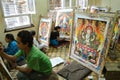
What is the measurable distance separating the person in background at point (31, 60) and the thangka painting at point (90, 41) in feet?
1.63

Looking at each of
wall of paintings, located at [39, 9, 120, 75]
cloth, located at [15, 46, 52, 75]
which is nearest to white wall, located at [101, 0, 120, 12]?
wall of paintings, located at [39, 9, 120, 75]

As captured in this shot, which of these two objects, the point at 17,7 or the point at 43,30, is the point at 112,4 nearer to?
the point at 43,30

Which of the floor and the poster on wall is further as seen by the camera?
the poster on wall

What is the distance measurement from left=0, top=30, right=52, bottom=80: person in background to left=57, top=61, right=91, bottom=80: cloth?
0.33 m

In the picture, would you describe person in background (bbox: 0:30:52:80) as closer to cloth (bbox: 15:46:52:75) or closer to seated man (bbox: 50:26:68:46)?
cloth (bbox: 15:46:52:75)

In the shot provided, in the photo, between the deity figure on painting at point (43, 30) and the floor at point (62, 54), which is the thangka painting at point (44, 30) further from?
the floor at point (62, 54)

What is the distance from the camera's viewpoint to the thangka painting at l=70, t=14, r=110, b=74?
1585mm

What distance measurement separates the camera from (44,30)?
139 inches

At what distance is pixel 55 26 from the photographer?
3781 mm

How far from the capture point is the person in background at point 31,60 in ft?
4.78

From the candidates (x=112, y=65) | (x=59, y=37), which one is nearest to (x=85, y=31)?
(x=112, y=65)

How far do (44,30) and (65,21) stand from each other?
0.57 metres

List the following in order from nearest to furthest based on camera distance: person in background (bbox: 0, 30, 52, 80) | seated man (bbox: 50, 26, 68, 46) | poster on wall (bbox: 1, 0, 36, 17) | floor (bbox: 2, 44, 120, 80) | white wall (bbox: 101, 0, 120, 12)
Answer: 1. person in background (bbox: 0, 30, 52, 80)
2. floor (bbox: 2, 44, 120, 80)
3. poster on wall (bbox: 1, 0, 36, 17)
4. seated man (bbox: 50, 26, 68, 46)
5. white wall (bbox: 101, 0, 120, 12)

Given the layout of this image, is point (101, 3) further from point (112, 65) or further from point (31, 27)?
point (112, 65)
